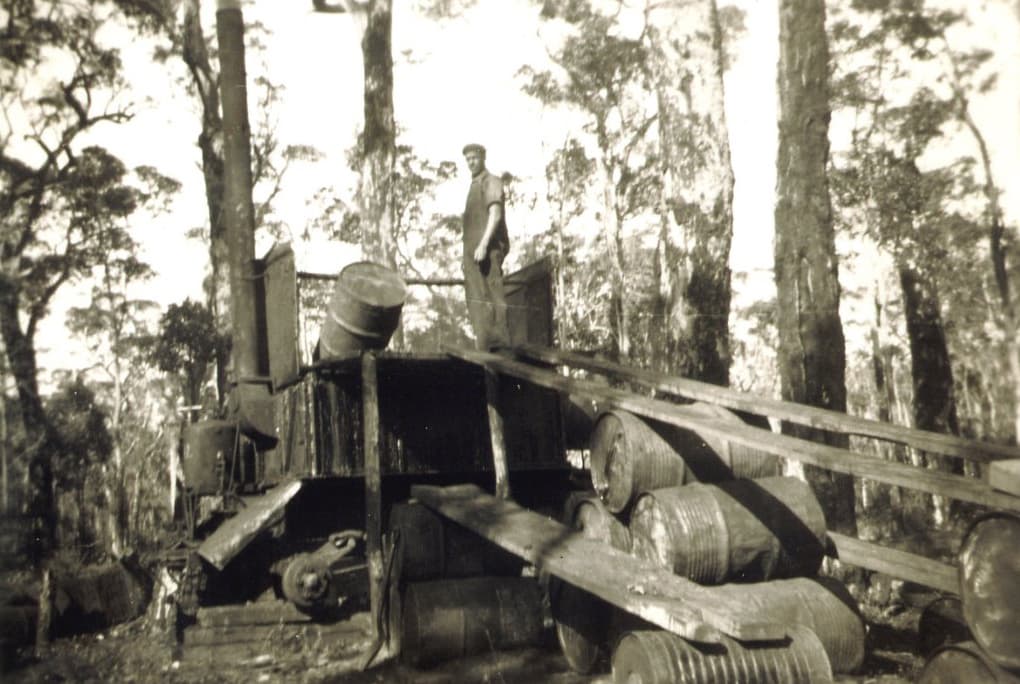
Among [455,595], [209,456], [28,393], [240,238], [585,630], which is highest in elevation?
[240,238]

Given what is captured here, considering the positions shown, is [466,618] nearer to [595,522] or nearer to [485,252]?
[595,522]

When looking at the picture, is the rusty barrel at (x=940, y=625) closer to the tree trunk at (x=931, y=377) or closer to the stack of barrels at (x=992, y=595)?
the stack of barrels at (x=992, y=595)

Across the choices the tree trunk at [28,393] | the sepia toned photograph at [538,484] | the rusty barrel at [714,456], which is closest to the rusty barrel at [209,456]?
the sepia toned photograph at [538,484]

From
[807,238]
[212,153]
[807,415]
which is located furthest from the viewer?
[212,153]

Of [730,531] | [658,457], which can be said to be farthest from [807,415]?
[658,457]

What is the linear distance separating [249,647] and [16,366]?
17373 millimetres

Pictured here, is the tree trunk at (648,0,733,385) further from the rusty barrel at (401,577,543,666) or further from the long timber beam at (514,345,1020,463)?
the rusty barrel at (401,577,543,666)

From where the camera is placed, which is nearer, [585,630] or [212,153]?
[585,630]

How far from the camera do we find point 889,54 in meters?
22.7

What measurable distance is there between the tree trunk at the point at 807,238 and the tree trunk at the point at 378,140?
382 inches

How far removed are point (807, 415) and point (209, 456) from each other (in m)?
6.96

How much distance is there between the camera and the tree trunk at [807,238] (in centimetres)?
1011

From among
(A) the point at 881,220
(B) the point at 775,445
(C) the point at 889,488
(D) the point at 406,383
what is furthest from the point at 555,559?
(C) the point at 889,488

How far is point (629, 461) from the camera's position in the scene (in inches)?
264
